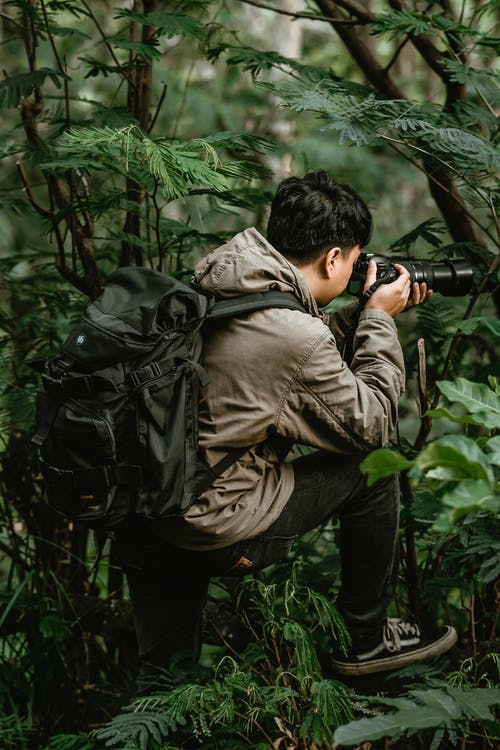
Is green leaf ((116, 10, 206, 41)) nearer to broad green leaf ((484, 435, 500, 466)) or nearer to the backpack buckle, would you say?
the backpack buckle

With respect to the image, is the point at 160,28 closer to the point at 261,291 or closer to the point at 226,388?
the point at 261,291

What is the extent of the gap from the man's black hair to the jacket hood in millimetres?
186

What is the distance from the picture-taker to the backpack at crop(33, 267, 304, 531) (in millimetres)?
2035

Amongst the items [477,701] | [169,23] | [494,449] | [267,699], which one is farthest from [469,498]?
[169,23]

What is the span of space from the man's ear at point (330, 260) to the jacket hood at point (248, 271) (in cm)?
20

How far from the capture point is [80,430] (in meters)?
2.03

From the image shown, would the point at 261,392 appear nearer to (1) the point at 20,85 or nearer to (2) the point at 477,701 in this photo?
(2) the point at 477,701

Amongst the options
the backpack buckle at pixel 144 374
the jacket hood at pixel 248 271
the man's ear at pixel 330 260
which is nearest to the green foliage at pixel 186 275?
the jacket hood at pixel 248 271

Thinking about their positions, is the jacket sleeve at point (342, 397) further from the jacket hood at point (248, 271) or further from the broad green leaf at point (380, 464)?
the broad green leaf at point (380, 464)

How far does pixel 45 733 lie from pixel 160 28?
3054mm

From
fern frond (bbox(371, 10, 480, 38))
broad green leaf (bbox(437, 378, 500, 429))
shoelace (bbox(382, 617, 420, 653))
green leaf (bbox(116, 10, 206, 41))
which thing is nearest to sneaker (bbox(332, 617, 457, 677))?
shoelace (bbox(382, 617, 420, 653))

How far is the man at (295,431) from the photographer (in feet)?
7.14

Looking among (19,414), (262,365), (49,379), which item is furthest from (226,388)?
(19,414)

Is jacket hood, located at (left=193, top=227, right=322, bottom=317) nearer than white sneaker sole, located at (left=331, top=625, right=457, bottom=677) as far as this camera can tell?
Yes
